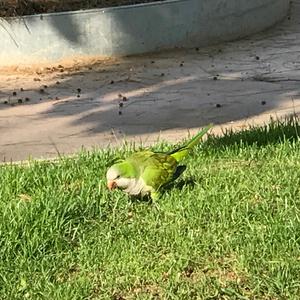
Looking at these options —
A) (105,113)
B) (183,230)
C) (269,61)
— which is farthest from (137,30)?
(183,230)

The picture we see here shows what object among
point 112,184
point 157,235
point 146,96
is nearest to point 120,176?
point 112,184

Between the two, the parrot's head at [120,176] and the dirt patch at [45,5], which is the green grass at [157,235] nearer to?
the parrot's head at [120,176]

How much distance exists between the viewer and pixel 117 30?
33.4 ft

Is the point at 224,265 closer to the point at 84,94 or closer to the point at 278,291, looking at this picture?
the point at 278,291

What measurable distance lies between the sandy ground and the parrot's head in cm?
195

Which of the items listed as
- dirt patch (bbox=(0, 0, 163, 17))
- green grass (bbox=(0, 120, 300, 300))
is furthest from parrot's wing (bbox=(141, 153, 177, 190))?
dirt patch (bbox=(0, 0, 163, 17))

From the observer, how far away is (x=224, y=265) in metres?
3.70

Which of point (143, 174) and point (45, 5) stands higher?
point (143, 174)

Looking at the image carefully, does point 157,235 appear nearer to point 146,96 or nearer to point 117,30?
point 146,96

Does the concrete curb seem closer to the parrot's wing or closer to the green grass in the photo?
the green grass

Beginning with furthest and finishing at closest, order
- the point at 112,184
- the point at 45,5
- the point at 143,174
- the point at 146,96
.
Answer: the point at 45,5 → the point at 146,96 → the point at 143,174 → the point at 112,184

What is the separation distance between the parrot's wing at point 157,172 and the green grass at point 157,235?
10 centimetres

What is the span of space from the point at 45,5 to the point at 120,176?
6.84 metres

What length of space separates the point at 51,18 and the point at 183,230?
6369 mm
